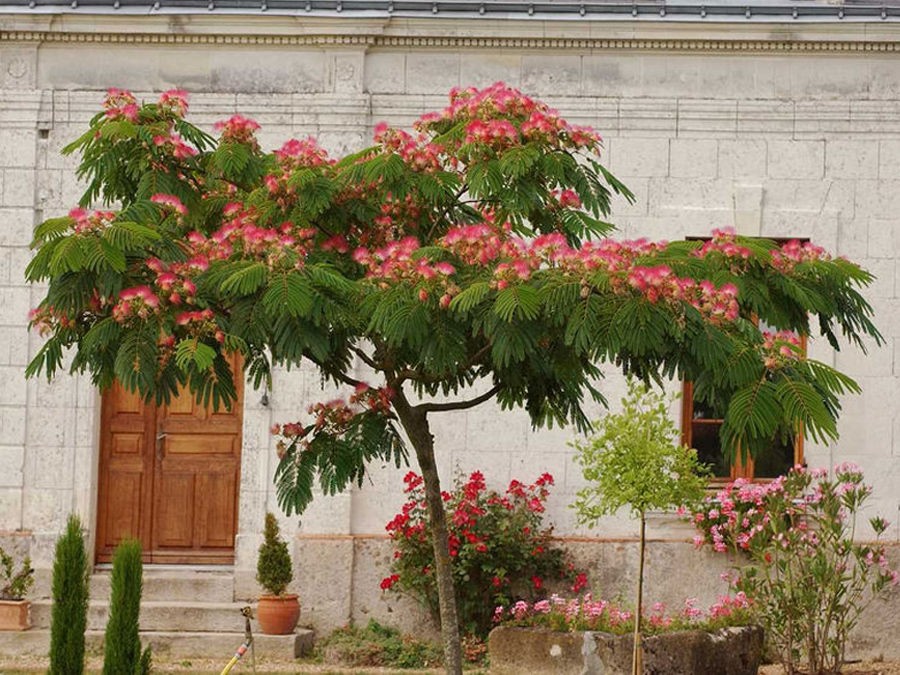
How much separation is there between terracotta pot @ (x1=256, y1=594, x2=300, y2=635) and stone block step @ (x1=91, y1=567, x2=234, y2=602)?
1.63 ft

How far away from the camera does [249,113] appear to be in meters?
13.4

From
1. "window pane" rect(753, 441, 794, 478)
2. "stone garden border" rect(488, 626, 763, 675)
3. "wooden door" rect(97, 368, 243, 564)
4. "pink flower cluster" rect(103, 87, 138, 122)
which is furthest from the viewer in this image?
"wooden door" rect(97, 368, 243, 564)

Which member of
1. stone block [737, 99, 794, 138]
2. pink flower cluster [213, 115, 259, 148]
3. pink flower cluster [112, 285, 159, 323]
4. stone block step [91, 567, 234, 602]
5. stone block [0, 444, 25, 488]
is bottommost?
stone block step [91, 567, 234, 602]

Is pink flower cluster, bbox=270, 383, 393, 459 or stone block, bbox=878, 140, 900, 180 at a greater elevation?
stone block, bbox=878, 140, 900, 180

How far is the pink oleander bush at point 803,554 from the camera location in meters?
11.6

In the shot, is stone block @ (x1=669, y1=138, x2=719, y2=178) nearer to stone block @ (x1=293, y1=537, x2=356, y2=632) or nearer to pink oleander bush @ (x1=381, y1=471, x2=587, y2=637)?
pink oleander bush @ (x1=381, y1=471, x2=587, y2=637)

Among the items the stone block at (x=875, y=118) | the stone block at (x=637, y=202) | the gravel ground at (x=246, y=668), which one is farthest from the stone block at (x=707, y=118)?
the gravel ground at (x=246, y=668)

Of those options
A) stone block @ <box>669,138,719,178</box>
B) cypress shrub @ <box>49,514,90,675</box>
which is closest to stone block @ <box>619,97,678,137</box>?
stone block @ <box>669,138,719,178</box>

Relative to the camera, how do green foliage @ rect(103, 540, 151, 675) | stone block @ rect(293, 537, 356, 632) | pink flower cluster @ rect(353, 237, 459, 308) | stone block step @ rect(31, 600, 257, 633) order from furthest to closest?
stone block @ rect(293, 537, 356, 632), stone block step @ rect(31, 600, 257, 633), green foliage @ rect(103, 540, 151, 675), pink flower cluster @ rect(353, 237, 459, 308)

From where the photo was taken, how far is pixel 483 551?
12.6 m

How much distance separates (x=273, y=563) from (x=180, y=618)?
0.86m

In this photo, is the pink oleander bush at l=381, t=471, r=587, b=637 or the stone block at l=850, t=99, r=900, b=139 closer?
the pink oleander bush at l=381, t=471, r=587, b=637

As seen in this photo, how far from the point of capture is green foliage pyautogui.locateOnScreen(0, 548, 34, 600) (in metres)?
12.8

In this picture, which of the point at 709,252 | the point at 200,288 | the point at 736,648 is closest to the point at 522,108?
the point at 709,252
